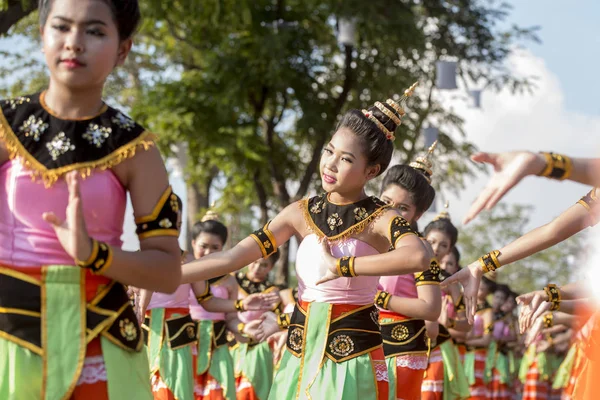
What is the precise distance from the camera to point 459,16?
20.3 m

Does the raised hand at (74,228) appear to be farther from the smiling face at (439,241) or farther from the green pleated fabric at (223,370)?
the green pleated fabric at (223,370)

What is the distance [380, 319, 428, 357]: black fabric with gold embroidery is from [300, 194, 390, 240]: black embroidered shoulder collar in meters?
2.10

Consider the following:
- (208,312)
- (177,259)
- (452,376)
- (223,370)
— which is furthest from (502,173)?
(208,312)

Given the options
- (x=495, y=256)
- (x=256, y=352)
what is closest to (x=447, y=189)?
(x=256, y=352)

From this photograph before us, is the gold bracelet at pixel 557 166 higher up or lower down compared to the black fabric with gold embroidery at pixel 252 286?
lower down

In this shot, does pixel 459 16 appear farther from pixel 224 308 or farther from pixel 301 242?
pixel 301 242

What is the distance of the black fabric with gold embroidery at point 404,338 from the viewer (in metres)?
7.54

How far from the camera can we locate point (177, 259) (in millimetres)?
3537

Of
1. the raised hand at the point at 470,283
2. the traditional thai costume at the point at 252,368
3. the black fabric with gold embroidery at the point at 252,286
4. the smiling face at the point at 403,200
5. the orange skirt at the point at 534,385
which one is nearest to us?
the raised hand at the point at 470,283

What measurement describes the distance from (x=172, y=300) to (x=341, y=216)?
12.5 feet

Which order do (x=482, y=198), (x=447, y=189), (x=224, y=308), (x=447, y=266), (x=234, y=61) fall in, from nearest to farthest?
(x=482, y=198) < (x=224, y=308) < (x=447, y=266) < (x=234, y=61) < (x=447, y=189)

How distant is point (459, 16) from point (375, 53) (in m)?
1.77

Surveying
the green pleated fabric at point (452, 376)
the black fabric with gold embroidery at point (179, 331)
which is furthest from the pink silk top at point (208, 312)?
the green pleated fabric at point (452, 376)

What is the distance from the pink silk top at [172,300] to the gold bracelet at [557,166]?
212 inches
